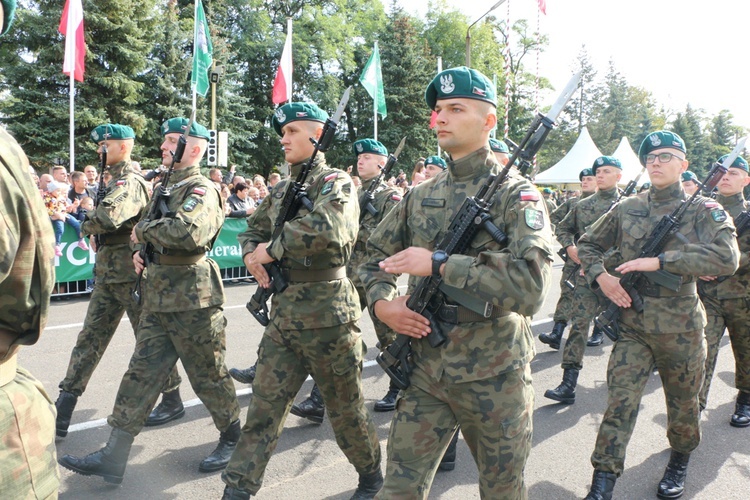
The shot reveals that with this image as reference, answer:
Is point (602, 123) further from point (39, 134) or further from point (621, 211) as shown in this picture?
point (621, 211)

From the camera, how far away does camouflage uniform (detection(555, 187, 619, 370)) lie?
5.54 metres

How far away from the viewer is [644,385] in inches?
144

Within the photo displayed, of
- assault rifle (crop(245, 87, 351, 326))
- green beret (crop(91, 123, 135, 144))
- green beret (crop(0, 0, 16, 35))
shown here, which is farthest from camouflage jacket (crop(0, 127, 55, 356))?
green beret (crop(91, 123, 135, 144))

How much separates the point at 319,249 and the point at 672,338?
2.17 m

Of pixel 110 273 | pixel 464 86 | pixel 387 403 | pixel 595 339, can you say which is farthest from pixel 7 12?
pixel 595 339

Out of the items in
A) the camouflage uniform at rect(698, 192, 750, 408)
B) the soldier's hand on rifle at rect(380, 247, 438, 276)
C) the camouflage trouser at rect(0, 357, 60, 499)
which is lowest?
the camouflage uniform at rect(698, 192, 750, 408)

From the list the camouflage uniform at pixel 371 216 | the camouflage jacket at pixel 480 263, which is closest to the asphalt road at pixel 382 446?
the camouflage uniform at pixel 371 216

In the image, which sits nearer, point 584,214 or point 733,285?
point 733,285

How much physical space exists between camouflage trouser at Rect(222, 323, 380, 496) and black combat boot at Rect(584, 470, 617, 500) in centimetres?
126

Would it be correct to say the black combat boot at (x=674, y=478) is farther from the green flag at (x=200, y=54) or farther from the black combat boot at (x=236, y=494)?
the green flag at (x=200, y=54)

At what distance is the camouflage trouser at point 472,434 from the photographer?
7.95ft

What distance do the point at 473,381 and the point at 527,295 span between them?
1.44 ft

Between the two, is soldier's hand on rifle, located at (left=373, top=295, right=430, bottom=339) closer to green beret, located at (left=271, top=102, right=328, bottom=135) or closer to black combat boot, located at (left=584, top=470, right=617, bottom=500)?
green beret, located at (left=271, top=102, right=328, bottom=135)

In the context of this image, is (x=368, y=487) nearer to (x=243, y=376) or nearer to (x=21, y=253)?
(x=243, y=376)
